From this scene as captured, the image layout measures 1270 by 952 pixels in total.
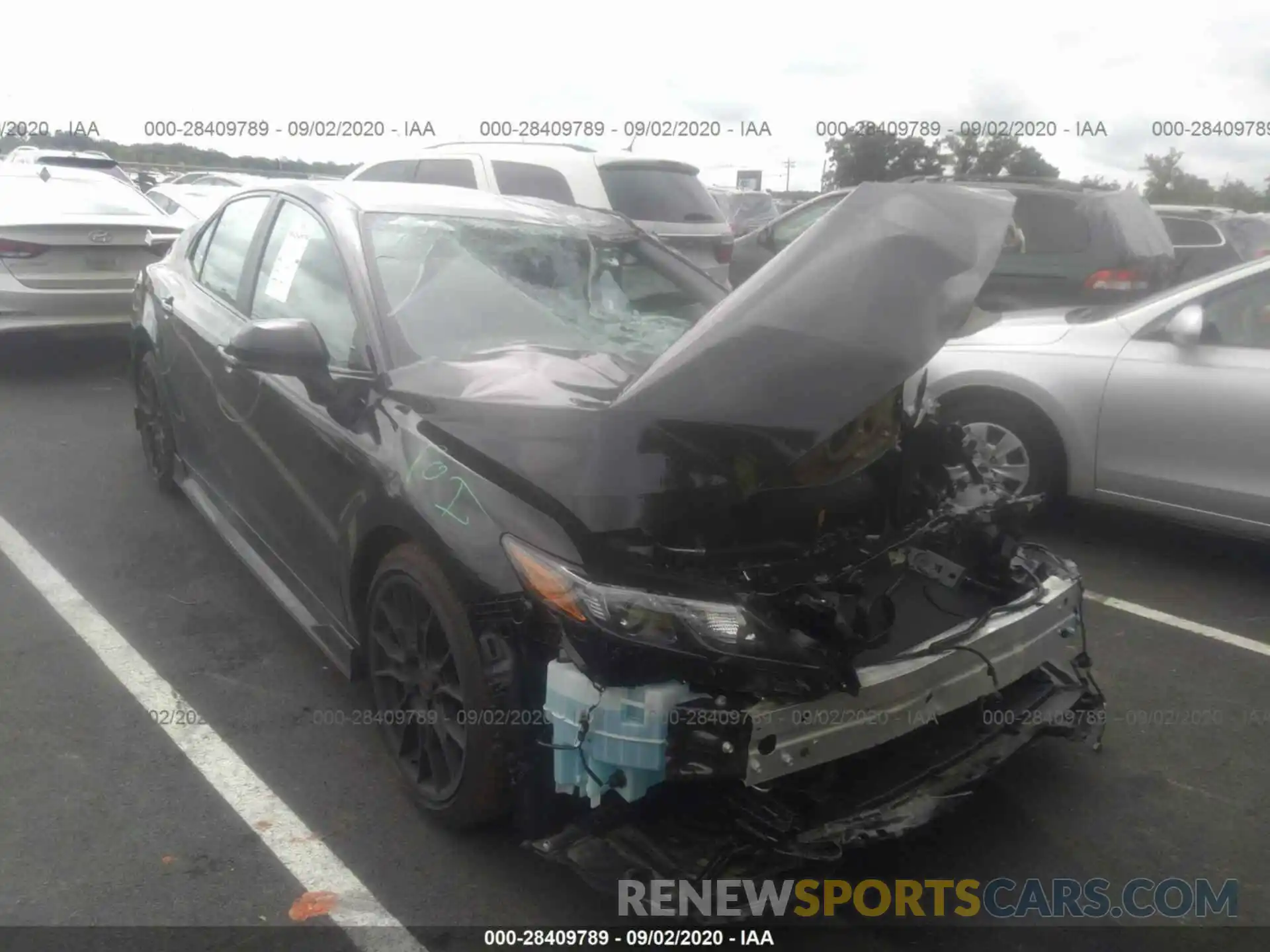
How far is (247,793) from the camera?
3.21m

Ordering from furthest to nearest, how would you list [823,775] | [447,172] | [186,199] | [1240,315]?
1. [186,199]
2. [447,172]
3. [1240,315]
4. [823,775]

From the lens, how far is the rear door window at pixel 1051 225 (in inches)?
320

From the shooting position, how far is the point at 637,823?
8.16ft

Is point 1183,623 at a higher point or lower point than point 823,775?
lower

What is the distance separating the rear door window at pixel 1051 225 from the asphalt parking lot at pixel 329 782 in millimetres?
3778

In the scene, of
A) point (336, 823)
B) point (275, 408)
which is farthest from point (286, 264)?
point (336, 823)

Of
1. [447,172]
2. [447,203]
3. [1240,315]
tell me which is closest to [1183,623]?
[1240,315]

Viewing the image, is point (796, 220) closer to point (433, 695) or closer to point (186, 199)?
point (433, 695)

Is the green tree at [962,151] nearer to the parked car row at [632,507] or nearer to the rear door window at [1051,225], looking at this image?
the rear door window at [1051,225]

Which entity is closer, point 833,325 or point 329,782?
point 833,325

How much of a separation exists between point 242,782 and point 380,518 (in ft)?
3.11

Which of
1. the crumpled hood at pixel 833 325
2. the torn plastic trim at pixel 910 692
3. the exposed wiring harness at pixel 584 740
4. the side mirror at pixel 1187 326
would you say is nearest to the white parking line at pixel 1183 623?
the side mirror at pixel 1187 326

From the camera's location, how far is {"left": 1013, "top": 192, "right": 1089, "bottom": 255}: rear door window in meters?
8.14

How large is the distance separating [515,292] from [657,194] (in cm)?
549
